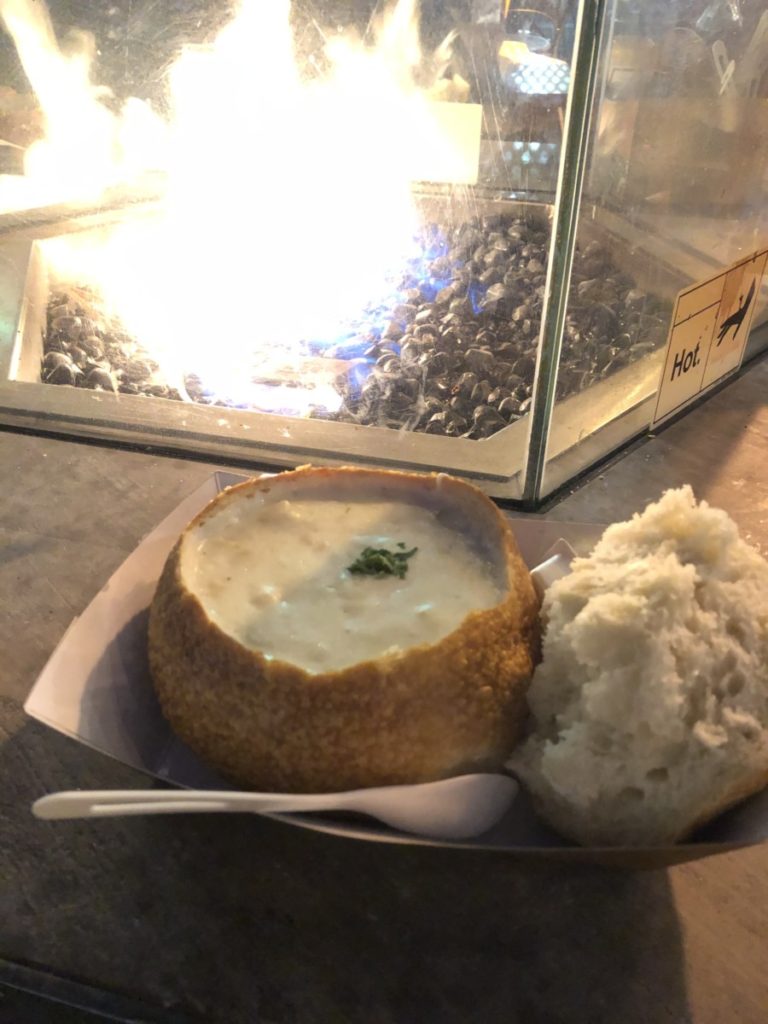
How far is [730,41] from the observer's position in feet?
4.48

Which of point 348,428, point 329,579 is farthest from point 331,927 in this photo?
point 348,428

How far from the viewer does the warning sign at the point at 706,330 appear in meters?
1.23

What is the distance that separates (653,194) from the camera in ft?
4.51

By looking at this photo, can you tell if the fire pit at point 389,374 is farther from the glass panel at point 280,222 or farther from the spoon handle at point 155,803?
the spoon handle at point 155,803

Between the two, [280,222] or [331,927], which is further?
[280,222]

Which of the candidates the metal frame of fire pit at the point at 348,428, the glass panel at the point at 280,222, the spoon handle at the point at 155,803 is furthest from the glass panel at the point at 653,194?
the spoon handle at the point at 155,803

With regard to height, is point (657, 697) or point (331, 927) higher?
point (657, 697)

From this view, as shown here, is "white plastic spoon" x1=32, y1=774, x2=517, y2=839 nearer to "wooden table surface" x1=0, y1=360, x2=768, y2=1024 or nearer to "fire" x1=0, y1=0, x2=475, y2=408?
"wooden table surface" x1=0, y1=360, x2=768, y2=1024

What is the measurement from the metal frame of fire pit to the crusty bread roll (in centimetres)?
55

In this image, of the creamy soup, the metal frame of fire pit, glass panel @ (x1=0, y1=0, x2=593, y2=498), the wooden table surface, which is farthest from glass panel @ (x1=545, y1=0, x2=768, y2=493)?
the wooden table surface

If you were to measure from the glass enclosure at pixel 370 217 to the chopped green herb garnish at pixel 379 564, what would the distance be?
49 centimetres

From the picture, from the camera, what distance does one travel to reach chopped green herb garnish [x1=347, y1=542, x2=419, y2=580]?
74 centimetres

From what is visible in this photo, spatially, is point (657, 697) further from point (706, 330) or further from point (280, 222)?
point (280, 222)

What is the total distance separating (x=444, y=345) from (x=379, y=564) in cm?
94
